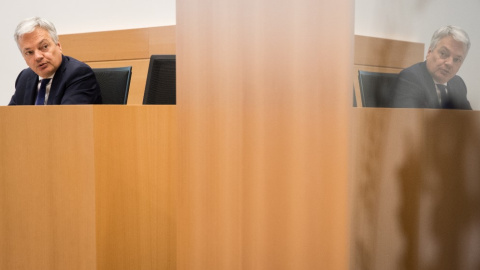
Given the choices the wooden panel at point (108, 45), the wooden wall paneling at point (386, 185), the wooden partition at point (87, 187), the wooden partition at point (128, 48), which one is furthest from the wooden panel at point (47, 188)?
the wooden panel at point (108, 45)

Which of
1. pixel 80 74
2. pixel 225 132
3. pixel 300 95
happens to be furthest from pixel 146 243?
pixel 80 74

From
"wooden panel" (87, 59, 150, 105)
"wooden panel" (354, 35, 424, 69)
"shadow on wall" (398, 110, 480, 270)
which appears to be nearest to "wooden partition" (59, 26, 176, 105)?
"wooden panel" (87, 59, 150, 105)

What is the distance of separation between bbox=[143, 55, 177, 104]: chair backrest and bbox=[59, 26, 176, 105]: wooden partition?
2.86 ft

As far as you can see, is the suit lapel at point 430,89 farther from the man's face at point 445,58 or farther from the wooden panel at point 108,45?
the wooden panel at point 108,45

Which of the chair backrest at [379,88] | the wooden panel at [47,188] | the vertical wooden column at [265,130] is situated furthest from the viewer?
the wooden panel at [47,188]

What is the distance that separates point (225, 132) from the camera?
0.68 metres

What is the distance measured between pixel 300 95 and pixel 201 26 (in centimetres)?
20

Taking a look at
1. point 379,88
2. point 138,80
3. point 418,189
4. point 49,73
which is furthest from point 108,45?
point 418,189

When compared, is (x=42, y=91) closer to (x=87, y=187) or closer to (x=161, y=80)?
(x=161, y=80)

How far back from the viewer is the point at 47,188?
0.99 metres

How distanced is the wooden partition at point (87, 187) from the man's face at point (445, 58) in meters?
0.61

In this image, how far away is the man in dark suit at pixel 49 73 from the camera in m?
1.70

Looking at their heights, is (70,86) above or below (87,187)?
above

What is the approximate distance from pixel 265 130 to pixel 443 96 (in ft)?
1.24
